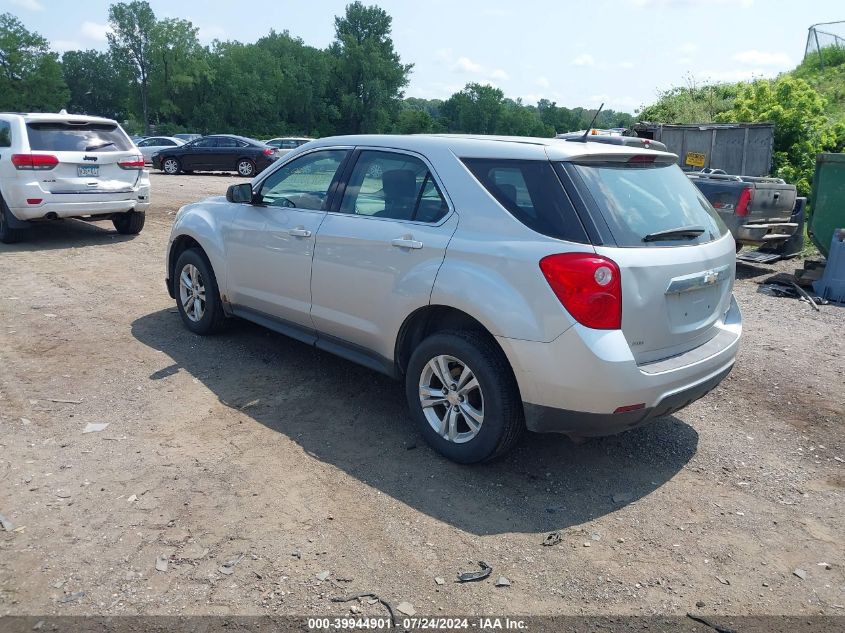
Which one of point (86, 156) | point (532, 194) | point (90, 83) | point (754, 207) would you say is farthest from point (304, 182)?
point (90, 83)

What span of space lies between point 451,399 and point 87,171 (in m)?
8.13

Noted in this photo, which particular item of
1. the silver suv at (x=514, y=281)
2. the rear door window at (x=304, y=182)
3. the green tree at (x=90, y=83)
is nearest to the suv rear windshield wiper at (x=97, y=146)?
the rear door window at (x=304, y=182)

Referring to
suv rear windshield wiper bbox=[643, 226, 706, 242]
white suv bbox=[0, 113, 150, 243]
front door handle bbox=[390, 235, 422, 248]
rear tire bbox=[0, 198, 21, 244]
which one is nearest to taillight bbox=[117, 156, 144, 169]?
white suv bbox=[0, 113, 150, 243]

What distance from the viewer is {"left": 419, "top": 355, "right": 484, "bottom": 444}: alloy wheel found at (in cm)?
399

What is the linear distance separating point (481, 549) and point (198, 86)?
74148 mm

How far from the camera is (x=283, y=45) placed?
86.5 meters

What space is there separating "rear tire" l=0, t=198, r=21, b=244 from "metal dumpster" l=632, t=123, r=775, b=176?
12424mm

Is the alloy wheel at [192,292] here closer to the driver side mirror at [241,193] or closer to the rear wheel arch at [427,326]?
the driver side mirror at [241,193]

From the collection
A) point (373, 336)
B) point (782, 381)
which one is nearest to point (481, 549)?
point (373, 336)

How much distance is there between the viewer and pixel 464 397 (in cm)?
402

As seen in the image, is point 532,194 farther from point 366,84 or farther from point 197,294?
point 366,84

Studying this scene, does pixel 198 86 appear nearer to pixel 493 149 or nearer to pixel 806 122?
pixel 806 122

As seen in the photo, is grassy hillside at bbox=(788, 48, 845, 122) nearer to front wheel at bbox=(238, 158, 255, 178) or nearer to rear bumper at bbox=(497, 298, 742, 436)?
front wheel at bbox=(238, 158, 255, 178)

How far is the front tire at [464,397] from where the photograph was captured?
381 cm
